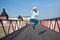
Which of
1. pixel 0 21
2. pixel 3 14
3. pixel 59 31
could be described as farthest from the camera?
pixel 3 14

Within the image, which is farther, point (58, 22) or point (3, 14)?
point (3, 14)

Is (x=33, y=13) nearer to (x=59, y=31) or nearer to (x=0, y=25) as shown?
(x=59, y=31)

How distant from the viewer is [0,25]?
8.84 meters

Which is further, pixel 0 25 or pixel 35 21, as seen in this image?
pixel 35 21

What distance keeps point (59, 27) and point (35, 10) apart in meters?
2.48

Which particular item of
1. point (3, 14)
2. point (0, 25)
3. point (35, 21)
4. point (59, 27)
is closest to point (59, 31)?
point (59, 27)

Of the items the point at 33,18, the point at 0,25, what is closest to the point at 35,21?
the point at 33,18

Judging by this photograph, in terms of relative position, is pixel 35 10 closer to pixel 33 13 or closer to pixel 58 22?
pixel 33 13

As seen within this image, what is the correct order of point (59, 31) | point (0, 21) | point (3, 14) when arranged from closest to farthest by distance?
point (0, 21)
point (59, 31)
point (3, 14)

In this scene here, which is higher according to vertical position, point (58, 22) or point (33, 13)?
point (33, 13)

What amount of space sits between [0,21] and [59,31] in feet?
17.4

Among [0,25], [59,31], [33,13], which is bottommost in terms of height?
[59,31]

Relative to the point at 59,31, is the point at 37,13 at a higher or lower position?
higher

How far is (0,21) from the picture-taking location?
8.64 m
